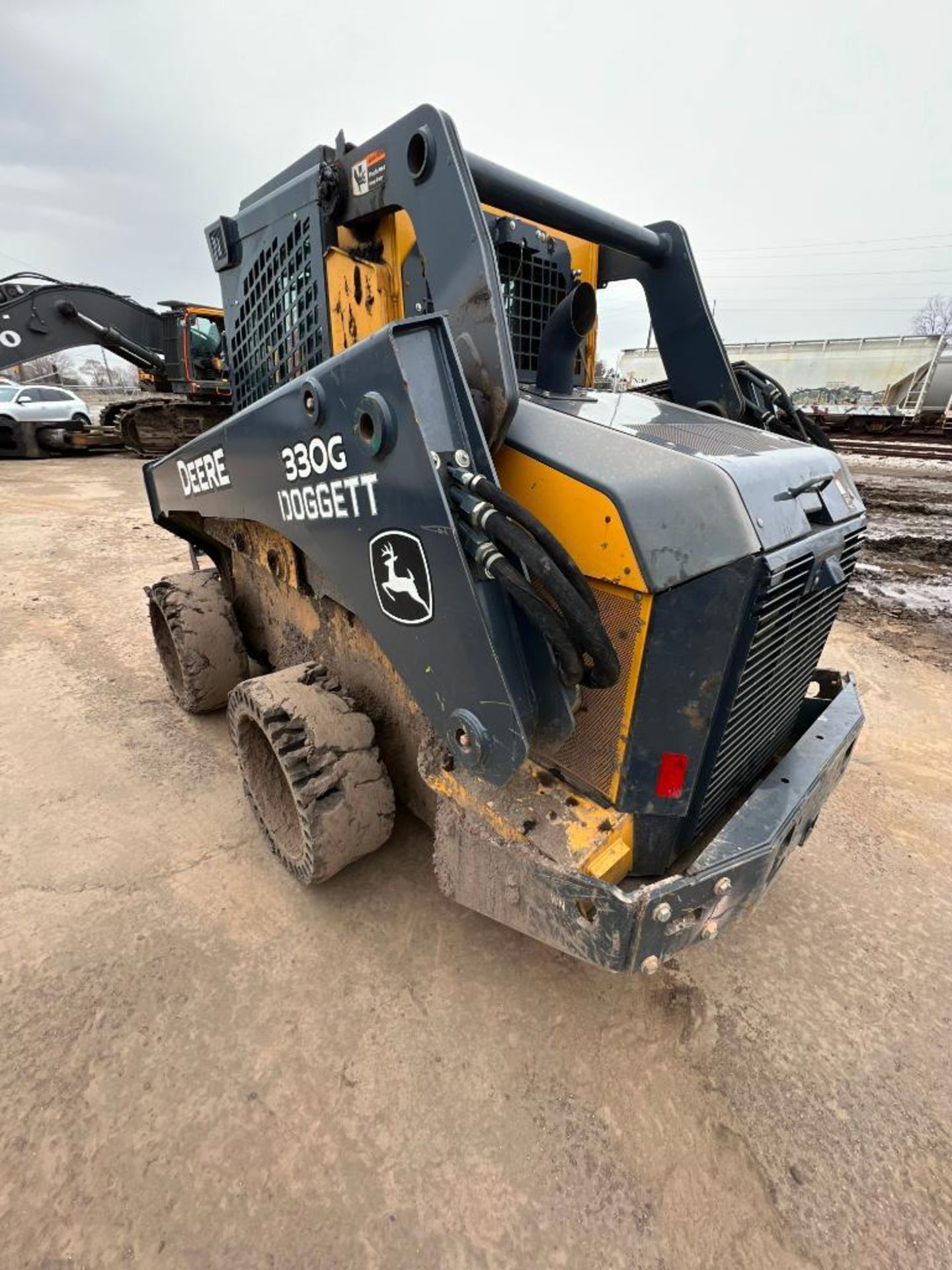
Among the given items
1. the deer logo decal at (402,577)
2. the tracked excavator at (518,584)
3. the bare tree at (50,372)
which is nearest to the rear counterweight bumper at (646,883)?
the tracked excavator at (518,584)

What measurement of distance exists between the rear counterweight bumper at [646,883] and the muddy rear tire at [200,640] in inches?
78.2

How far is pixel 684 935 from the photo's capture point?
1496mm

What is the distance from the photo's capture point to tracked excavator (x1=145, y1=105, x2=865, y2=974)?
1.38m

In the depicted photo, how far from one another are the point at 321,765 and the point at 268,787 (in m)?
0.56

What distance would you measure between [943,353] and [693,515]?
36.4 m

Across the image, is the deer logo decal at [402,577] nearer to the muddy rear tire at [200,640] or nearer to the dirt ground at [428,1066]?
the dirt ground at [428,1066]

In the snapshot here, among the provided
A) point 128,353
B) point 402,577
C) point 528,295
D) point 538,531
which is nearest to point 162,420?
point 128,353

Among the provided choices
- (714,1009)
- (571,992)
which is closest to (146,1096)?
(571,992)

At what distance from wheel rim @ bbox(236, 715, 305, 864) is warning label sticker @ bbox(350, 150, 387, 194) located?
182 cm

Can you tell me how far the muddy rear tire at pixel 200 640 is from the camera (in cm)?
328

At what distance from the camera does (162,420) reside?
1265 cm

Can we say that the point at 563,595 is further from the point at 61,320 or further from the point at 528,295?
the point at 61,320

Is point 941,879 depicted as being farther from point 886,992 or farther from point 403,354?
point 403,354

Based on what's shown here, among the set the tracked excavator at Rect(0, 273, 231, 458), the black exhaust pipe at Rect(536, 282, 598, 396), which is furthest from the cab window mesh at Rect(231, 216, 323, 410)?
the tracked excavator at Rect(0, 273, 231, 458)
